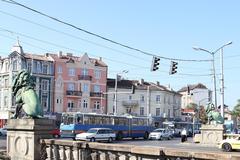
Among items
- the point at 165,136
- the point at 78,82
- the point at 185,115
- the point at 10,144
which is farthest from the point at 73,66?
the point at 10,144

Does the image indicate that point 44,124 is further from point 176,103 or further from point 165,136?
point 176,103

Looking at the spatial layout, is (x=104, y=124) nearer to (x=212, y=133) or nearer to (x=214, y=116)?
(x=212, y=133)

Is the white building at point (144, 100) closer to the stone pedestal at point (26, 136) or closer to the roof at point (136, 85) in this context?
the roof at point (136, 85)

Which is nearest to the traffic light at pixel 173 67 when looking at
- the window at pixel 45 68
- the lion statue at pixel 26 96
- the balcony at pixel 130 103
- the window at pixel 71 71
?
the lion statue at pixel 26 96

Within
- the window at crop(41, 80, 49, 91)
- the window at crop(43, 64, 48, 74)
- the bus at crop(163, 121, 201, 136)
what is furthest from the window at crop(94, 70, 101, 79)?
the bus at crop(163, 121, 201, 136)

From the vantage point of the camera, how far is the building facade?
255 ft

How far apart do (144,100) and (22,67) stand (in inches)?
1275

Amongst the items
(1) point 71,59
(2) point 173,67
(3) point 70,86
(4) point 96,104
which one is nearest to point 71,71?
(1) point 71,59

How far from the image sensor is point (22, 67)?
7719cm

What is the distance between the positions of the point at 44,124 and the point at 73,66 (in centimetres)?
7198

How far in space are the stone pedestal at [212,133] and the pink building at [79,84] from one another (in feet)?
149

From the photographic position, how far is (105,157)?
10.8 metres

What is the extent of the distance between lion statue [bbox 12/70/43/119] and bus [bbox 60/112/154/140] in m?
32.0

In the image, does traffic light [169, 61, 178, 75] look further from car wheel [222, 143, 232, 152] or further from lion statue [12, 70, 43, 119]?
lion statue [12, 70, 43, 119]
